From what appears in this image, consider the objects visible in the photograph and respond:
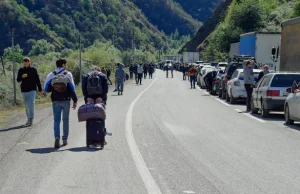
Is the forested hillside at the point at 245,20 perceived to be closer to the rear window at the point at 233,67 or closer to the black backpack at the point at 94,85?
the rear window at the point at 233,67

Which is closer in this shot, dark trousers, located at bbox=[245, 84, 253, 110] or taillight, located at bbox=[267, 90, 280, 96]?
taillight, located at bbox=[267, 90, 280, 96]

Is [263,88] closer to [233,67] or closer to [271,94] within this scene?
[271,94]

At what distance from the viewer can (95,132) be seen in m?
12.1

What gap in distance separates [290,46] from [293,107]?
374 inches

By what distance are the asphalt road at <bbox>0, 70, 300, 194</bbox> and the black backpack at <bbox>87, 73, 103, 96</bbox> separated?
44.7 inches

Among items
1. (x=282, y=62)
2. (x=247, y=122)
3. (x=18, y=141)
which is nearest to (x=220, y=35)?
(x=282, y=62)

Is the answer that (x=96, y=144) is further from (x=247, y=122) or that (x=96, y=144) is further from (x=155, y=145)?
(x=247, y=122)

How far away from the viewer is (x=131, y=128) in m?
15.8

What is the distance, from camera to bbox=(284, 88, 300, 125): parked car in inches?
644

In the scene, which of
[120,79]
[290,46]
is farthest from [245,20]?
[290,46]

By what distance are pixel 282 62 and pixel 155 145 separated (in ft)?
52.2

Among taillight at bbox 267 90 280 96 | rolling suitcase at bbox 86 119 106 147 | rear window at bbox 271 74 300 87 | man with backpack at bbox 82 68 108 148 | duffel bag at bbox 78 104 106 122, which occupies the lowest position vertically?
rolling suitcase at bbox 86 119 106 147

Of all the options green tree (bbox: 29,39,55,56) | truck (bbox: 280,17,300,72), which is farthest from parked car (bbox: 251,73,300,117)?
green tree (bbox: 29,39,55,56)

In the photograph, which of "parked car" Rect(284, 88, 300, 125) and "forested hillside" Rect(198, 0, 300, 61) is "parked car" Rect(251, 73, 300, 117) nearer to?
"parked car" Rect(284, 88, 300, 125)
